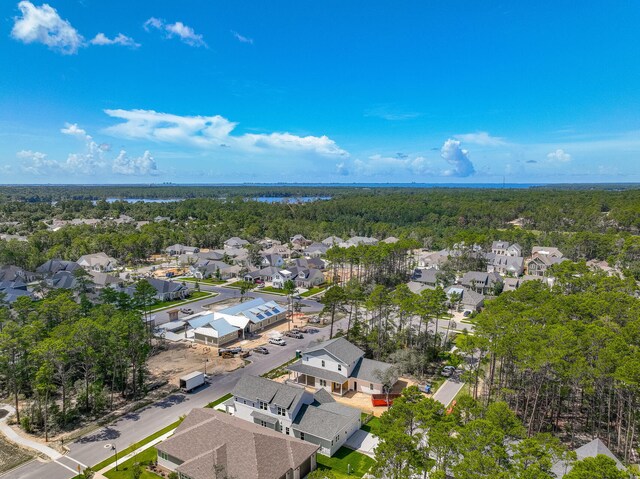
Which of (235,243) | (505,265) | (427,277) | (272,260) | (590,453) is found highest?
(235,243)

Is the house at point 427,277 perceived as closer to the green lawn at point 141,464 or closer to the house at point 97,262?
the green lawn at point 141,464

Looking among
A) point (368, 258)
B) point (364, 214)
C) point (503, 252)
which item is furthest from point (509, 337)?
point (364, 214)

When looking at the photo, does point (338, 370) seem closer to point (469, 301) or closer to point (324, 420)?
point (324, 420)

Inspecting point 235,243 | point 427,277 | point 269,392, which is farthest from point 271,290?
point 269,392

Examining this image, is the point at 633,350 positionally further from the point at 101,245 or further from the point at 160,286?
the point at 101,245

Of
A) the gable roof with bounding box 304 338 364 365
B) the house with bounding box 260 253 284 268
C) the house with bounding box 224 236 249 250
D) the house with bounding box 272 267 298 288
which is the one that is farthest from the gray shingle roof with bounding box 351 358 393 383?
the house with bounding box 224 236 249 250

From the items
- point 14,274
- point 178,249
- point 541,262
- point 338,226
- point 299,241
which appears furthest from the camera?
point 338,226

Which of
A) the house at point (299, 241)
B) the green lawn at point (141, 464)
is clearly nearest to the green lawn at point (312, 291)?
the house at point (299, 241)
